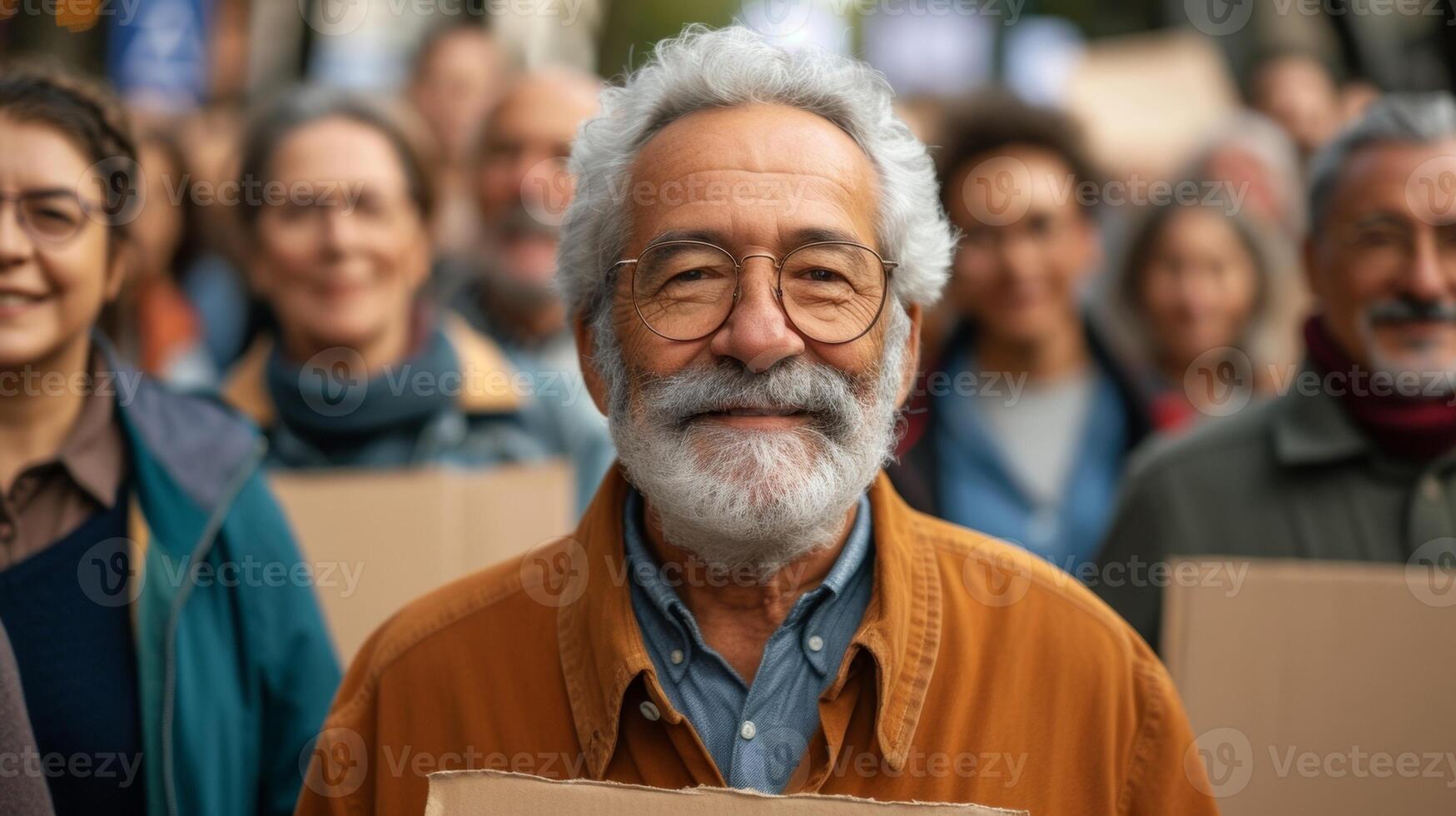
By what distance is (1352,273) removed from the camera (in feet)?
11.8

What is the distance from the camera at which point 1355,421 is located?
3.61m

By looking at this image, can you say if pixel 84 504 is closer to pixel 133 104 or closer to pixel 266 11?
pixel 133 104

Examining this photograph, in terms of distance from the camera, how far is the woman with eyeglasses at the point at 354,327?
4.31 meters

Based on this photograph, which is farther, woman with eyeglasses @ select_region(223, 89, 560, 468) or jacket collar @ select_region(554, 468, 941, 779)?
woman with eyeglasses @ select_region(223, 89, 560, 468)

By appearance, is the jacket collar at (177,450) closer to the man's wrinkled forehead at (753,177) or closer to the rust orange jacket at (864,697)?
the rust orange jacket at (864,697)

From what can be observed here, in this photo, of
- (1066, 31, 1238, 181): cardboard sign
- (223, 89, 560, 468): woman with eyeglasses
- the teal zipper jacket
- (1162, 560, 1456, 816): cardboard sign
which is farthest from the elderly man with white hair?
(1066, 31, 1238, 181): cardboard sign

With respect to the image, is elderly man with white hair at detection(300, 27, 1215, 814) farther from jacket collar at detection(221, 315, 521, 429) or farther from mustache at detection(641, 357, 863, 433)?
jacket collar at detection(221, 315, 521, 429)

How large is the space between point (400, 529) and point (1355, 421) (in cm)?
258

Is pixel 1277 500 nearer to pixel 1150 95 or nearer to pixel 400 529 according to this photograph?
pixel 400 529

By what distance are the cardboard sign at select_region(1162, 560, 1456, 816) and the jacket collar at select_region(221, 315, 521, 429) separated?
2312 millimetres

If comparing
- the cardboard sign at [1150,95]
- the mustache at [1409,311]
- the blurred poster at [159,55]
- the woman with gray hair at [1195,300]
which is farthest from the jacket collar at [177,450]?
the cardboard sign at [1150,95]

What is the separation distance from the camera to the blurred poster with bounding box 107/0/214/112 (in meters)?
8.98

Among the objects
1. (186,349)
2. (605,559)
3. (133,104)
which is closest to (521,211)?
(186,349)

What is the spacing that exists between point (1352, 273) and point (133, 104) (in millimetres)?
7436
